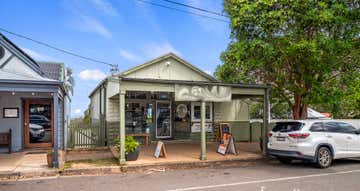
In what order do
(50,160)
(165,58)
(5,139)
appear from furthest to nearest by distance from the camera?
(165,58) < (5,139) < (50,160)

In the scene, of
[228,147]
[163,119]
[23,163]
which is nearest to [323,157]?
[228,147]

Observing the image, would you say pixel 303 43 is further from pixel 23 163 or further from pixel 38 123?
pixel 38 123

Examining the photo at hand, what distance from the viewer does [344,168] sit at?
9.34 meters

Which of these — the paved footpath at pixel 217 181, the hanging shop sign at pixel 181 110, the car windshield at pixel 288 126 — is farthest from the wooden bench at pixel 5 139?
the car windshield at pixel 288 126

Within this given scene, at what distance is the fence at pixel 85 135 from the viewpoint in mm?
13195

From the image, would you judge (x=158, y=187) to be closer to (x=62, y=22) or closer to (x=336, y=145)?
(x=336, y=145)

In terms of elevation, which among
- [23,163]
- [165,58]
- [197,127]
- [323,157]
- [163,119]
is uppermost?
[165,58]

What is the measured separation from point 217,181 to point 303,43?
577 cm

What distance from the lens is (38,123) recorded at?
13102mm

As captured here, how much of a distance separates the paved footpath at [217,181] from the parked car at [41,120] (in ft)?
19.6

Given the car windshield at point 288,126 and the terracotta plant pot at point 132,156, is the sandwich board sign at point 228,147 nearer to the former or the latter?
the car windshield at point 288,126

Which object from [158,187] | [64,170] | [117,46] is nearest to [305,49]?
[158,187]

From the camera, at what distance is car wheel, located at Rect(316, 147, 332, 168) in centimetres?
927

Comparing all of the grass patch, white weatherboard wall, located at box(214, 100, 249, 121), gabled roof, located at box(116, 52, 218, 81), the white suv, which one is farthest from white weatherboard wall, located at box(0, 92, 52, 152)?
the white suv
